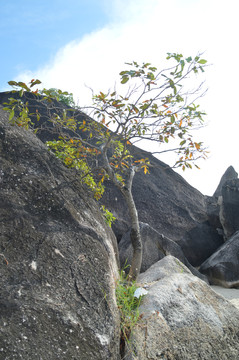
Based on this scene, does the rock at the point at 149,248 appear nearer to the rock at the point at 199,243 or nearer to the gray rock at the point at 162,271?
the gray rock at the point at 162,271

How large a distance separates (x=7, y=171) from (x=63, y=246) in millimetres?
1133

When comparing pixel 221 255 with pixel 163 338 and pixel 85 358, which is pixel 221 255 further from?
pixel 85 358

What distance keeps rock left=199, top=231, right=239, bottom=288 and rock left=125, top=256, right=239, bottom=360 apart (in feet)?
17.9

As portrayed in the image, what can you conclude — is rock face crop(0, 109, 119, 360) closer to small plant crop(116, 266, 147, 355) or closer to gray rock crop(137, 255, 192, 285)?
small plant crop(116, 266, 147, 355)

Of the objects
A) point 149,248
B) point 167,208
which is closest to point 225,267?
point 167,208

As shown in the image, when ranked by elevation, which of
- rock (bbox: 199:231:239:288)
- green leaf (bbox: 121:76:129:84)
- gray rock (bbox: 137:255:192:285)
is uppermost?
green leaf (bbox: 121:76:129:84)

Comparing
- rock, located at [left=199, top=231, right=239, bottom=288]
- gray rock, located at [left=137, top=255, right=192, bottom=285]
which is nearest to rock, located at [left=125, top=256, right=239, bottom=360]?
gray rock, located at [left=137, top=255, right=192, bottom=285]

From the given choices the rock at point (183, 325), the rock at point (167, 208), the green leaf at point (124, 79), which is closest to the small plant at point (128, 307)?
the rock at point (183, 325)

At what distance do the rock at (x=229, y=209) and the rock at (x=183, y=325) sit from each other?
784 centimetres

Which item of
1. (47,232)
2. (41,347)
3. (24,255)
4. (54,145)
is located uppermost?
(54,145)

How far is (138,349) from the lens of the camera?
3.85 m

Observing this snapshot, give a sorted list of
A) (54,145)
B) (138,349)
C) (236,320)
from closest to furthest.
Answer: (138,349) < (236,320) < (54,145)

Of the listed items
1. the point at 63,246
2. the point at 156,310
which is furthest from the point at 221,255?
the point at 63,246

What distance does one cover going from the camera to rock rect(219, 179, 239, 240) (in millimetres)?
12883
